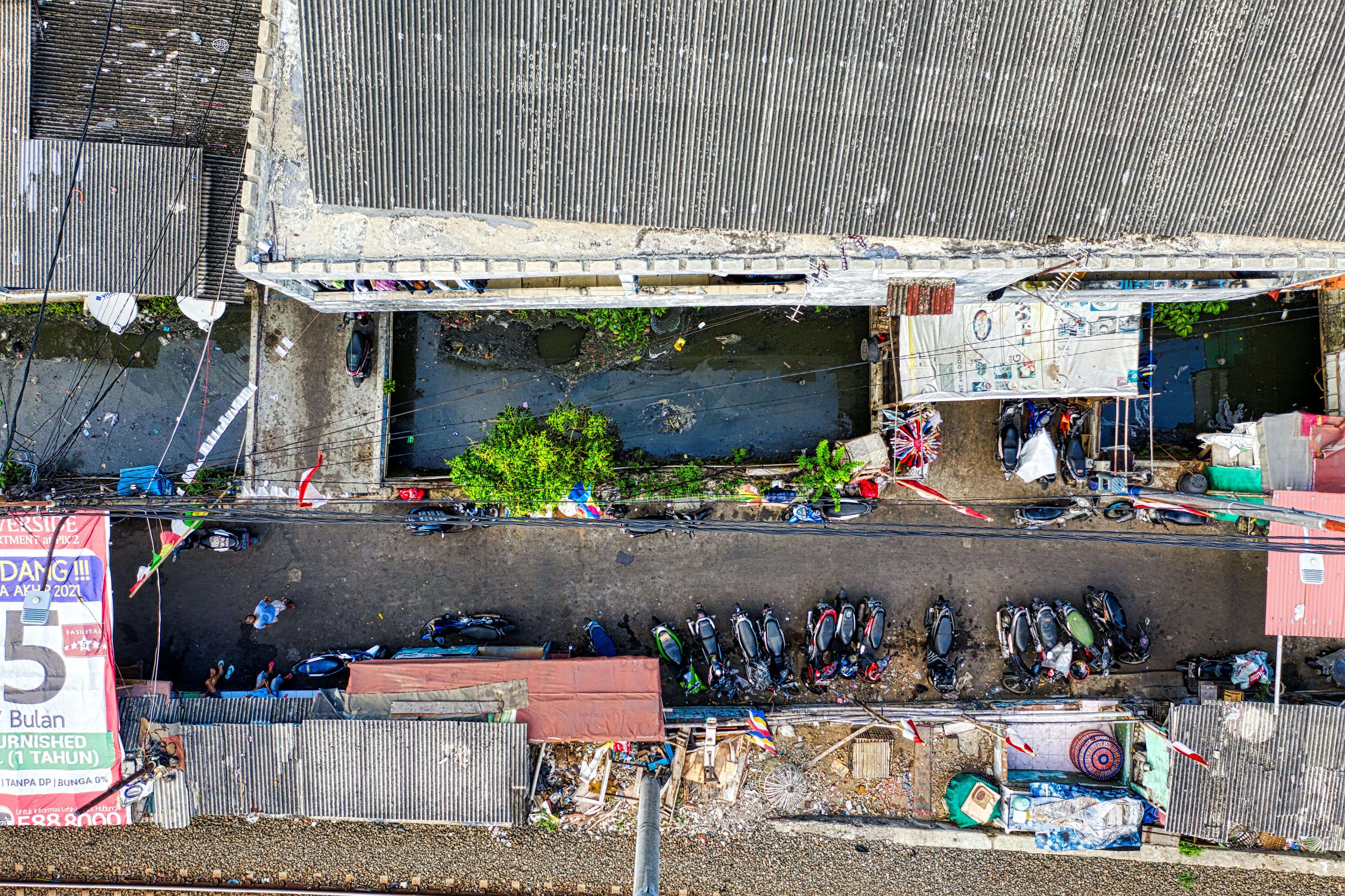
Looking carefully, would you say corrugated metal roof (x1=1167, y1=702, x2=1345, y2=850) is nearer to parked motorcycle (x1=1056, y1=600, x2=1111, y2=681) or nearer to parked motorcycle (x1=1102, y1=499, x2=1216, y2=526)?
parked motorcycle (x1=1056, y1=600, x2=1111, y2=681)

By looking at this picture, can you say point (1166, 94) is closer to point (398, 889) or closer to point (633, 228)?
point (633, 228)

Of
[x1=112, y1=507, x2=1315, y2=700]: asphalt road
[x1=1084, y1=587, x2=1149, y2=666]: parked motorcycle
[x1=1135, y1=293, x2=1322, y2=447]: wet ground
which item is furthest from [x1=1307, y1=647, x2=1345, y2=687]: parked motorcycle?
[x1=1135, y1=293, x2=1322, y2=447]: wet ground

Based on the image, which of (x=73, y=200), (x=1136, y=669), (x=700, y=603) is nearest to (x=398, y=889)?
(x=700, y=603)

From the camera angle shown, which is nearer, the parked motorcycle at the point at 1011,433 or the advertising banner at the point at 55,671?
the advertising banner at the point at 55,671

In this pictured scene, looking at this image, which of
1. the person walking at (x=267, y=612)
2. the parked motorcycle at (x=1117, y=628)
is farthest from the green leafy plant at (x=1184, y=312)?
the person walking at (x=267, y=612)

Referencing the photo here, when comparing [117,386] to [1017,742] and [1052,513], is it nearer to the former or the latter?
[1052,513]

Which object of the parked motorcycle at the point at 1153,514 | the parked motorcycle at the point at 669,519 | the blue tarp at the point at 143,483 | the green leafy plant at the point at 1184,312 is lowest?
the parked motorcycle at the point at 669,519

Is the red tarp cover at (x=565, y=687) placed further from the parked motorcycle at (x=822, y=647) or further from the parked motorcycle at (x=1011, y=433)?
the parked motorcycle at (x=1011, y=433)
